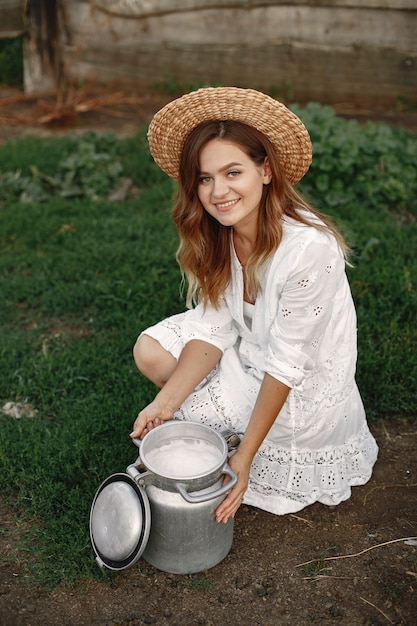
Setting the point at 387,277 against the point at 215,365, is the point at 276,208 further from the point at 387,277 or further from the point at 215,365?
the point at 387,277

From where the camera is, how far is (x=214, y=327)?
2.62m

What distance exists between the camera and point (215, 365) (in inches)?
106

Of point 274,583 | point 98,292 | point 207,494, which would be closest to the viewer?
point 207,494

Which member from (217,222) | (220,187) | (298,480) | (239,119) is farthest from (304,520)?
(239,119)

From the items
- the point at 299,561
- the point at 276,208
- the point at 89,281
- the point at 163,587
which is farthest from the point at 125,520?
the point at 89,281

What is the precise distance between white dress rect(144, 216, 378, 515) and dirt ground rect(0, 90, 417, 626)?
0.30ft

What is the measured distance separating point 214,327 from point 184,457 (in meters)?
0.53

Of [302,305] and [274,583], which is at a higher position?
[302,305]

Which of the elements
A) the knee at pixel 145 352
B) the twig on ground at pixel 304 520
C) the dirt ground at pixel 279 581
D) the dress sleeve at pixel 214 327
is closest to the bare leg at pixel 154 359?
the knee at pixel 145 352

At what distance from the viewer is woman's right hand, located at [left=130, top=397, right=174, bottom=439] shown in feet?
8.07

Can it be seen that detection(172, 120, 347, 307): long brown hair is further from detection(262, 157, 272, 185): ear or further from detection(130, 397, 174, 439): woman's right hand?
detection(130, 397, 174, 439): woman's right hand

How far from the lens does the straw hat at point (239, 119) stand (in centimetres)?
217

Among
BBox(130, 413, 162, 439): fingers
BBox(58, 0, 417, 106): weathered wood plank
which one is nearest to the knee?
BBox(130, 413, 162, 439): fingers

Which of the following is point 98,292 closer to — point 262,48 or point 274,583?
point 274,583
